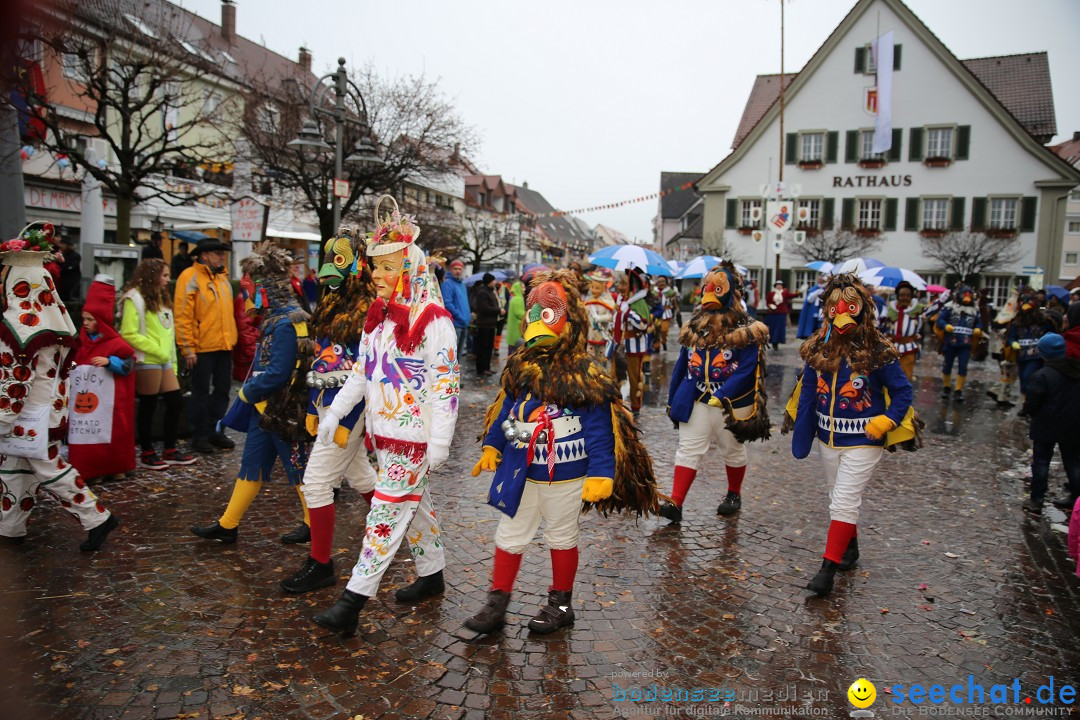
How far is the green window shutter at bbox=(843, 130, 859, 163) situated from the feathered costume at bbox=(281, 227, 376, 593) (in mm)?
35876

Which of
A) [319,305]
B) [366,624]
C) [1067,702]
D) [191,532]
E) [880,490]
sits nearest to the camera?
[1067,702]

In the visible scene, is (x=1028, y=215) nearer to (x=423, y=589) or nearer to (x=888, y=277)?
(x=888, y=277)

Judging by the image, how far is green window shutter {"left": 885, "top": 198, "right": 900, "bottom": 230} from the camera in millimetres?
34812

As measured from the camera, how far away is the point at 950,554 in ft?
17.9

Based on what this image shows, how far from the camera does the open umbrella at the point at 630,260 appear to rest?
10.3m

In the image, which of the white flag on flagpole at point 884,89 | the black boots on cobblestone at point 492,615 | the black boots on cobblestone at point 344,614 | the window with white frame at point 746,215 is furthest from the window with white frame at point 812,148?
the black boots on cobblestone at point 344,614

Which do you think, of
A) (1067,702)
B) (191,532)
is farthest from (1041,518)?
(191,532)

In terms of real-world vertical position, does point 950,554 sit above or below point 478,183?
below

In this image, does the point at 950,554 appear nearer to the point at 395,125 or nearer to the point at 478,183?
the point at 395,125

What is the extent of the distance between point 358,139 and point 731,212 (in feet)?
79.1

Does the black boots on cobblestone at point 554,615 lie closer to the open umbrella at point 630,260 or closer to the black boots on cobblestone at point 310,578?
the black boots on cobblestone at point 310,578

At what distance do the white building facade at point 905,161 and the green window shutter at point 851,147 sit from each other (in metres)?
0.05

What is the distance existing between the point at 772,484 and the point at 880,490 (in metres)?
1.06

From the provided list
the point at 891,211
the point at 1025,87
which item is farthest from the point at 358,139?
the point at 1025,87
